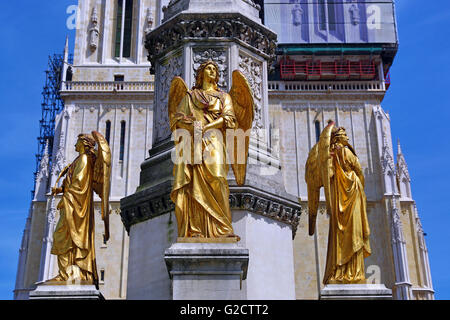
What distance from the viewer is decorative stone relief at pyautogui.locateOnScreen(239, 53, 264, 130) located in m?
12.2

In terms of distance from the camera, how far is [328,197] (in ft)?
33.9

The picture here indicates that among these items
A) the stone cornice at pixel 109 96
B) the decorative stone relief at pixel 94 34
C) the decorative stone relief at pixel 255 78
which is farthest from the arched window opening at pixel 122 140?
the decorative stone relief at pixel 255 78

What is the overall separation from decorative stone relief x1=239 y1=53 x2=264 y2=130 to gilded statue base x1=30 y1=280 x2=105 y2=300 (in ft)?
13.9

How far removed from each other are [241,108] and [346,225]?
7.65 feet

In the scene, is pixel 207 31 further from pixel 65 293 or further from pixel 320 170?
pixel 65 293

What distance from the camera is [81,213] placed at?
1012cm

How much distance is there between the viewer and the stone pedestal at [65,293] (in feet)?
30.6

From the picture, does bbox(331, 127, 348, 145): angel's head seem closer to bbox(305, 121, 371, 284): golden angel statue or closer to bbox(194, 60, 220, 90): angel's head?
bbox(305, 121, 371, 284): golden angel statue

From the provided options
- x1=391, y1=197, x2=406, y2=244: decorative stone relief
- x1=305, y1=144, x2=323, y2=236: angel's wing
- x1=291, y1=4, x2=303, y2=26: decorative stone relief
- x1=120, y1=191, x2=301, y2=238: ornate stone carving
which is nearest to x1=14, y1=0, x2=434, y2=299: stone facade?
x1=391, y1=197, x2=406, y2=244: decorative stone relief

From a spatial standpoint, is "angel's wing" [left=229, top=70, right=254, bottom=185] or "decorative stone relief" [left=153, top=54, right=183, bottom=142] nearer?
"angel's wing" [left=229, top=70, right=254, bottom=185]

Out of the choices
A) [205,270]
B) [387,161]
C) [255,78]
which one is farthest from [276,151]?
[205,270]

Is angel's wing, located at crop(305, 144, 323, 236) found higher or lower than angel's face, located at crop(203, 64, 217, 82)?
lower

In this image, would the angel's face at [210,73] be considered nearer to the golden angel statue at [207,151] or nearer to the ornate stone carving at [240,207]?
the golden angel statue at [207,151]

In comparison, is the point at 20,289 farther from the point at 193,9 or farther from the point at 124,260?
the point at 193,9
